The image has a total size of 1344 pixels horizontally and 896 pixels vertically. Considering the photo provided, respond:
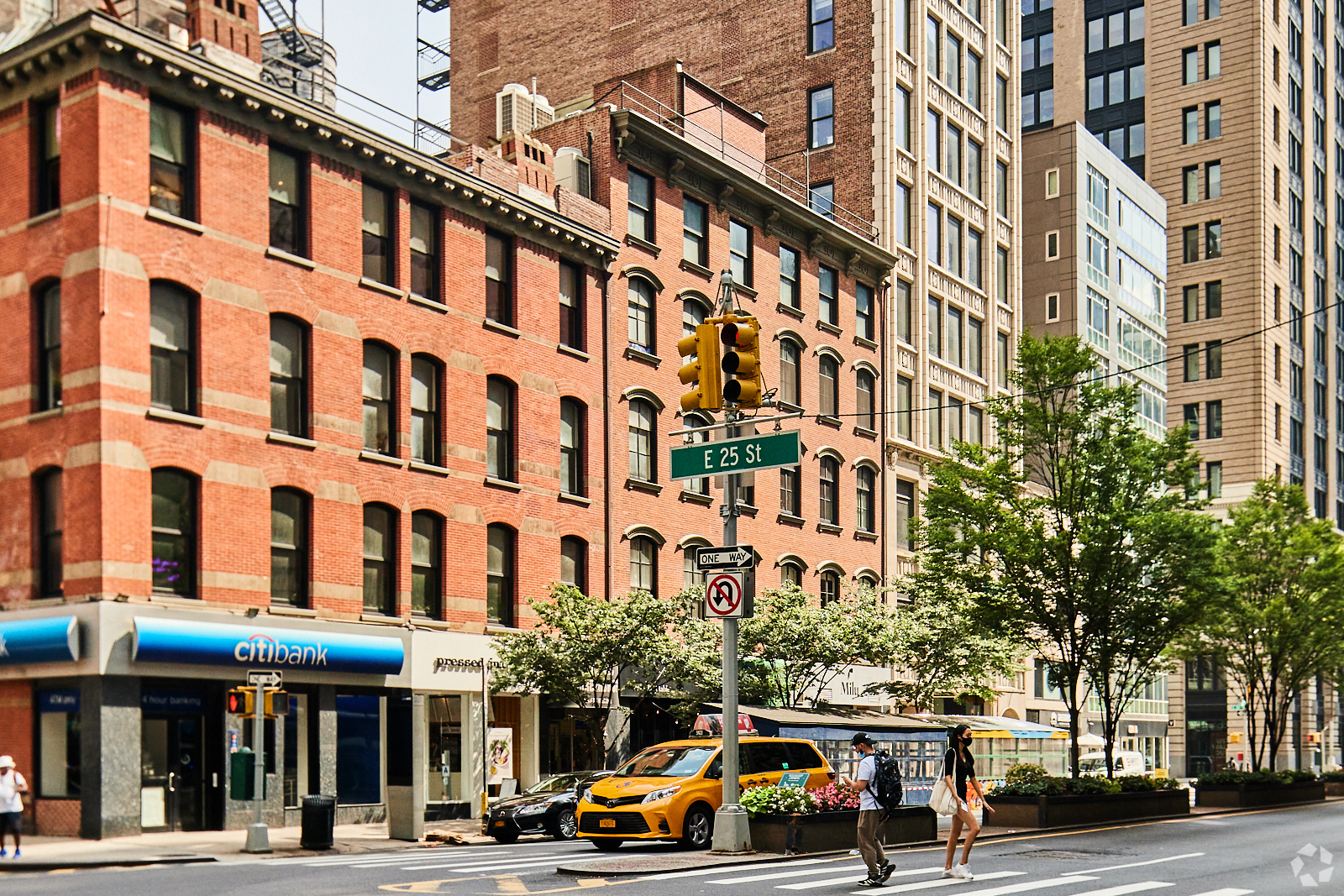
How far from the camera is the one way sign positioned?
20938 mm

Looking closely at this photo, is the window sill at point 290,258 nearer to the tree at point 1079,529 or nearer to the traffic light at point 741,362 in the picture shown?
the traffic light at point 741,362

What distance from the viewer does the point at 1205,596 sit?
32656mm

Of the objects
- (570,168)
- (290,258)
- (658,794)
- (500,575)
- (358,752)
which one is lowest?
(358,752)

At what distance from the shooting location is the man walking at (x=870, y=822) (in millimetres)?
17219

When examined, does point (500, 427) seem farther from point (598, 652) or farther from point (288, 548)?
point (288, 548)

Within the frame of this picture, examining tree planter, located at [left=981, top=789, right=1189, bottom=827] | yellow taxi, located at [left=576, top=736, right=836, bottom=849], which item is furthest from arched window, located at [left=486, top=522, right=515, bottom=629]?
tree planter, located at [left=981, top=789, right=1189, bottom=827]

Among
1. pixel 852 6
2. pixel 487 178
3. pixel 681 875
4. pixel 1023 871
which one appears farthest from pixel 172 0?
pixel 852 6

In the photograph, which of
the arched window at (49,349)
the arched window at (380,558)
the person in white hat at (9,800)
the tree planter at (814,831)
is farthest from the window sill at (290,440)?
the tree planter at (814,831)

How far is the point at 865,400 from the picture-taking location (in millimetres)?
51938

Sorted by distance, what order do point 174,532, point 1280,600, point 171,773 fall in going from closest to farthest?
1. point 171,773
2. point 174,532
3. point 1280,600

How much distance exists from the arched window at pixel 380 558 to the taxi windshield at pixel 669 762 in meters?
10.8

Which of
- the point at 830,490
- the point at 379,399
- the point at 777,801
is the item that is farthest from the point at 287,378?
the point at 830,490

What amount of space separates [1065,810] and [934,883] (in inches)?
514
